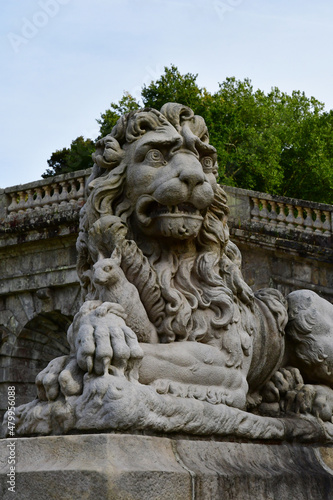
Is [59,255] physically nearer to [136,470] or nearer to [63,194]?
[63,194]

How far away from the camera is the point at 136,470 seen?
11.9ft

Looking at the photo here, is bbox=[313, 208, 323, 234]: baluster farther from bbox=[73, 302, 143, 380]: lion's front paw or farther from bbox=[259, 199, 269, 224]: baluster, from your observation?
bbox=[73, 302, 143, 380]: lion's front paw

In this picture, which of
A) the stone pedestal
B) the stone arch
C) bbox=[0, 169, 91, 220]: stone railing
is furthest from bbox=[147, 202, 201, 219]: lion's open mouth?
the stone arch

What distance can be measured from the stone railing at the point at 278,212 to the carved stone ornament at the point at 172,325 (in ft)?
35.9

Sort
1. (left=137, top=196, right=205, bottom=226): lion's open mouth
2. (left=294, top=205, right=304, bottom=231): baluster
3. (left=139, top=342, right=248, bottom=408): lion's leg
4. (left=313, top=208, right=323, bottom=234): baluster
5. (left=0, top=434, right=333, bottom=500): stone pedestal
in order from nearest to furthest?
(left=0, top=434, right=333, bottom=500): stone pedestal
(left=139, top=342, right=248, bottom=408): lion's leg
(left=137, top=196, right=205, bottom=226): lion's open mouth
(left=294, top=205, right=304, bottom=231): baluster
(left=313, top=208, right=323, bottom=234): baluster

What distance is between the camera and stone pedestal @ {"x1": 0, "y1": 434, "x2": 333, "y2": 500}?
11.7 feet

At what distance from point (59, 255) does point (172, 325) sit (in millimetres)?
11849

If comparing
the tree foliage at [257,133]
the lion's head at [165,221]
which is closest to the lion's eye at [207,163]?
the lion's head at [165,221]

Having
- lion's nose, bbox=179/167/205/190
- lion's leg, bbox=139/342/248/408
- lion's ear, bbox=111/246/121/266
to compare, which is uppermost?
lion's nose, bbox=179/167/205/190

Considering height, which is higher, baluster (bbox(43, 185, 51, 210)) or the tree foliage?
the tree foliage

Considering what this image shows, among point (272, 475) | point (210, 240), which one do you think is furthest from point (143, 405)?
point (210, 240)

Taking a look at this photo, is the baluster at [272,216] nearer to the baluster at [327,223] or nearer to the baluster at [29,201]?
the baluster at [327,223]

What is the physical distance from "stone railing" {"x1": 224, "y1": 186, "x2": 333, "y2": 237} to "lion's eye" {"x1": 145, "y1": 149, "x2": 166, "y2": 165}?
11.3 metres

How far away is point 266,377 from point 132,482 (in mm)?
1606
